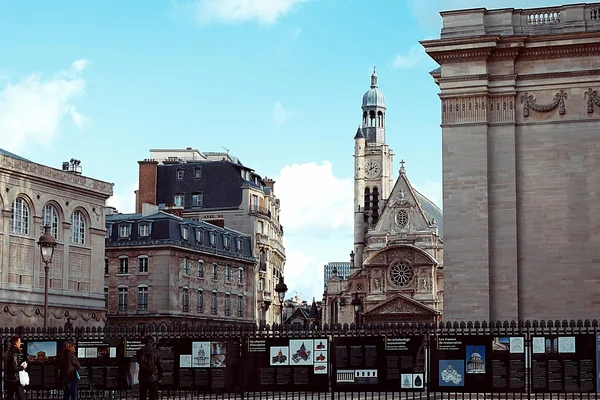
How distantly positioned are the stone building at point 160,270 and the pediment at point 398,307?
16.4 meters

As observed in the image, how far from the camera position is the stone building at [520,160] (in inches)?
1361

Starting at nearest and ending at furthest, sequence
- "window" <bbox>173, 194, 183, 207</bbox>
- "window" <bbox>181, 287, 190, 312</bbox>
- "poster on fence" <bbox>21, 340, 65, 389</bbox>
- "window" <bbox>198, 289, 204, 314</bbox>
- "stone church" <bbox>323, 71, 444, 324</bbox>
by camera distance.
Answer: "poster on fence" <bbox>21, 340, 65, 389</bbox>
"window" <bbox>181, 287, 190, 312</bbox>
"window" <bbox>198, 289, 204, 314</bbox>
"window" <bbox>173, 194, 183, 207</bbox>
"stone church" <bbox>323, 71, 444, 324</bbox>

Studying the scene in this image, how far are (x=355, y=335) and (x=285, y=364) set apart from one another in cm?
156

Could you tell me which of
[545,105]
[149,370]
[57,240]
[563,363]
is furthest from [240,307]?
[563,363]

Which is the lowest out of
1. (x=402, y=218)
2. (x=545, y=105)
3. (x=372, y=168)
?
(x=545, y=105)

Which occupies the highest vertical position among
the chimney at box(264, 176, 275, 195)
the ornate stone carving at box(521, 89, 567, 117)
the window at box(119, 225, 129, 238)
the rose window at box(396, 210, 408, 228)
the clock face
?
the clock face

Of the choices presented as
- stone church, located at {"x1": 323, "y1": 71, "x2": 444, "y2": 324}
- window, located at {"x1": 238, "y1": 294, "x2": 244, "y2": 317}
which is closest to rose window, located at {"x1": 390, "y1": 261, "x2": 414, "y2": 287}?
stone church, located at {"x1": 323, "y1": 71, "x2": 444, "y2": 324}

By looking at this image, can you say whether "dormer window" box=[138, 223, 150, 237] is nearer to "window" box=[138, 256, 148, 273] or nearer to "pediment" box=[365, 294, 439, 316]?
"window" box=[138, 256, 148, 273]

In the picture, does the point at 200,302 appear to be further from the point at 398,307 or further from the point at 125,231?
the point at 398,307

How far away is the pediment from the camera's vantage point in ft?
290

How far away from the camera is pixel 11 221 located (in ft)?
183

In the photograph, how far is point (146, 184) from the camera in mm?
83375

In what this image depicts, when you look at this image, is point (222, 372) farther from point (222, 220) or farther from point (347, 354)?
point (222, 220)

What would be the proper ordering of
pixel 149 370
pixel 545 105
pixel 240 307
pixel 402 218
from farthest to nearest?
pixel 402 218, pixel 240 307, pixel 545 105, pixel 149 370
